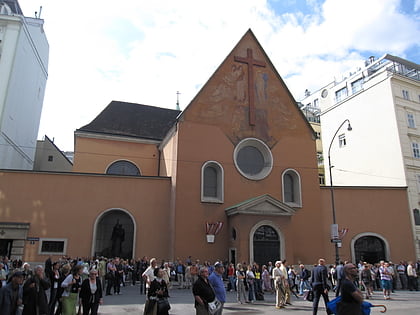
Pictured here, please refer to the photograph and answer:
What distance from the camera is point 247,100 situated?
87.0 ft

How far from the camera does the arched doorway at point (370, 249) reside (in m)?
26.0

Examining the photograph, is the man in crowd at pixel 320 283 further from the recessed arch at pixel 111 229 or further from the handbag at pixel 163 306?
the recessed arch at pixel 111 229

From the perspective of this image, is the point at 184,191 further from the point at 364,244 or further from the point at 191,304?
the point at 364,244

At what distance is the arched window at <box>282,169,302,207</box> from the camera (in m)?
25.9

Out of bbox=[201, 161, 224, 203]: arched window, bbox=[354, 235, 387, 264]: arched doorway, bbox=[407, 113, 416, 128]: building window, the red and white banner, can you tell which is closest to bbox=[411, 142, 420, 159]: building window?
bbox=[407, 113, 416, 128]: building window

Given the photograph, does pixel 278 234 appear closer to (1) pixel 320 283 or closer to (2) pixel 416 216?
(1) pixel 320 283

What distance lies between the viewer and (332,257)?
83.4 feet

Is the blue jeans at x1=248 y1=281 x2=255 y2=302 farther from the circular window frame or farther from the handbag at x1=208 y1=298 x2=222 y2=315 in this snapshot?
the circular window frame

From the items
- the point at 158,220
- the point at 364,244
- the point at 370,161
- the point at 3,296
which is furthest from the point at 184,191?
the point at 370,161

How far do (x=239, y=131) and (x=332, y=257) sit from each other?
36.1 feet

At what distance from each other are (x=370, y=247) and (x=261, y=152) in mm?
10455

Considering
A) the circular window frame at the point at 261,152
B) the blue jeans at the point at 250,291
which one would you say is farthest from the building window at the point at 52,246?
the blue jeans at the point at 250,291

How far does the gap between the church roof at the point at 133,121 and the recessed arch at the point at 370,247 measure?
1782 centimetres

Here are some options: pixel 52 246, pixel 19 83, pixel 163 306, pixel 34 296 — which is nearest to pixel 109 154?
pixel 52 246
